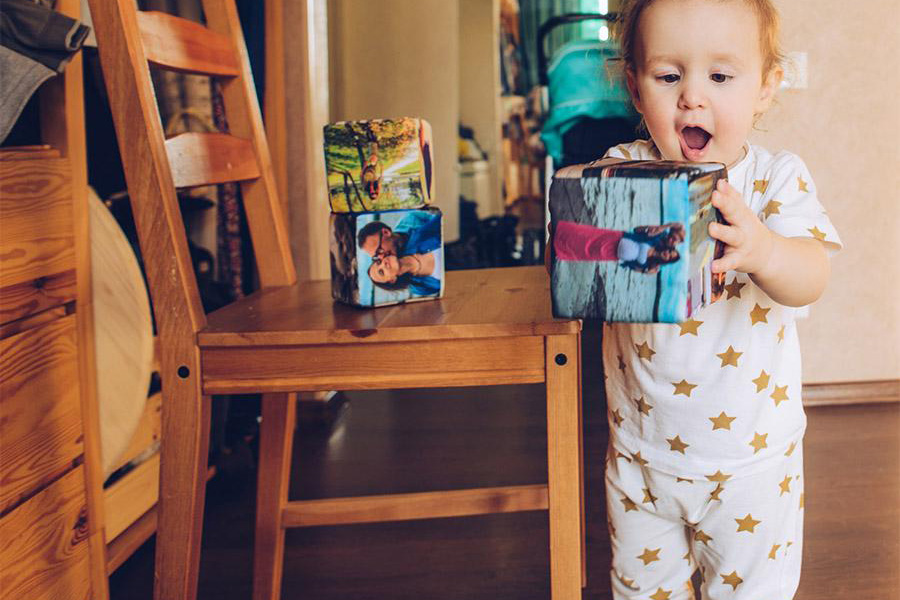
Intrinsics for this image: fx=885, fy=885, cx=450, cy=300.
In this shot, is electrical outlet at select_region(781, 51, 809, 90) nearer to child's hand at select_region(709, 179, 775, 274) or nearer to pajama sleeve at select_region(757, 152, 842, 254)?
pajama sleeve at select_region(757, 152, 842, 254)

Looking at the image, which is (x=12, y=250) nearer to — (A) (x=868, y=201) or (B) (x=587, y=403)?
(B) (x=587, y=403)

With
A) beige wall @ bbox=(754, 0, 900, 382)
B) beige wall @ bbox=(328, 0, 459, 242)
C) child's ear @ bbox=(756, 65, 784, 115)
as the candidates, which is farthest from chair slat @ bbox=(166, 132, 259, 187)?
beige wall @ bbox=(328, 0, 459, 242)

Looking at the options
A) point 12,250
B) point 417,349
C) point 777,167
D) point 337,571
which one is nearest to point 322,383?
point 417,349

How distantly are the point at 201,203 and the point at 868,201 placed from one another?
1686 mm

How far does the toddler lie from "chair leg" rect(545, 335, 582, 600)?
8 centimetres

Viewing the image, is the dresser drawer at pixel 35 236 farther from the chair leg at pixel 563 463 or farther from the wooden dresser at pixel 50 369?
the chair leg at pixel 563 463

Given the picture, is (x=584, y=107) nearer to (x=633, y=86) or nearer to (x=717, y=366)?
(x=633, y=86)

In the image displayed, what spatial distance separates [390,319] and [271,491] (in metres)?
0.40

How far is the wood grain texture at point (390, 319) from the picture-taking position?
915 mm

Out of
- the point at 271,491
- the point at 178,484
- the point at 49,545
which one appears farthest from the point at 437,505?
the point at 49,545

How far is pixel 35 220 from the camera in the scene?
3.54ft

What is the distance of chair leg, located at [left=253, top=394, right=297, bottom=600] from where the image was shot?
1.22 meters

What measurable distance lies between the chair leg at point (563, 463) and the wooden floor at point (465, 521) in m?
0.46

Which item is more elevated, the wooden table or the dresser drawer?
the dresser drawer
